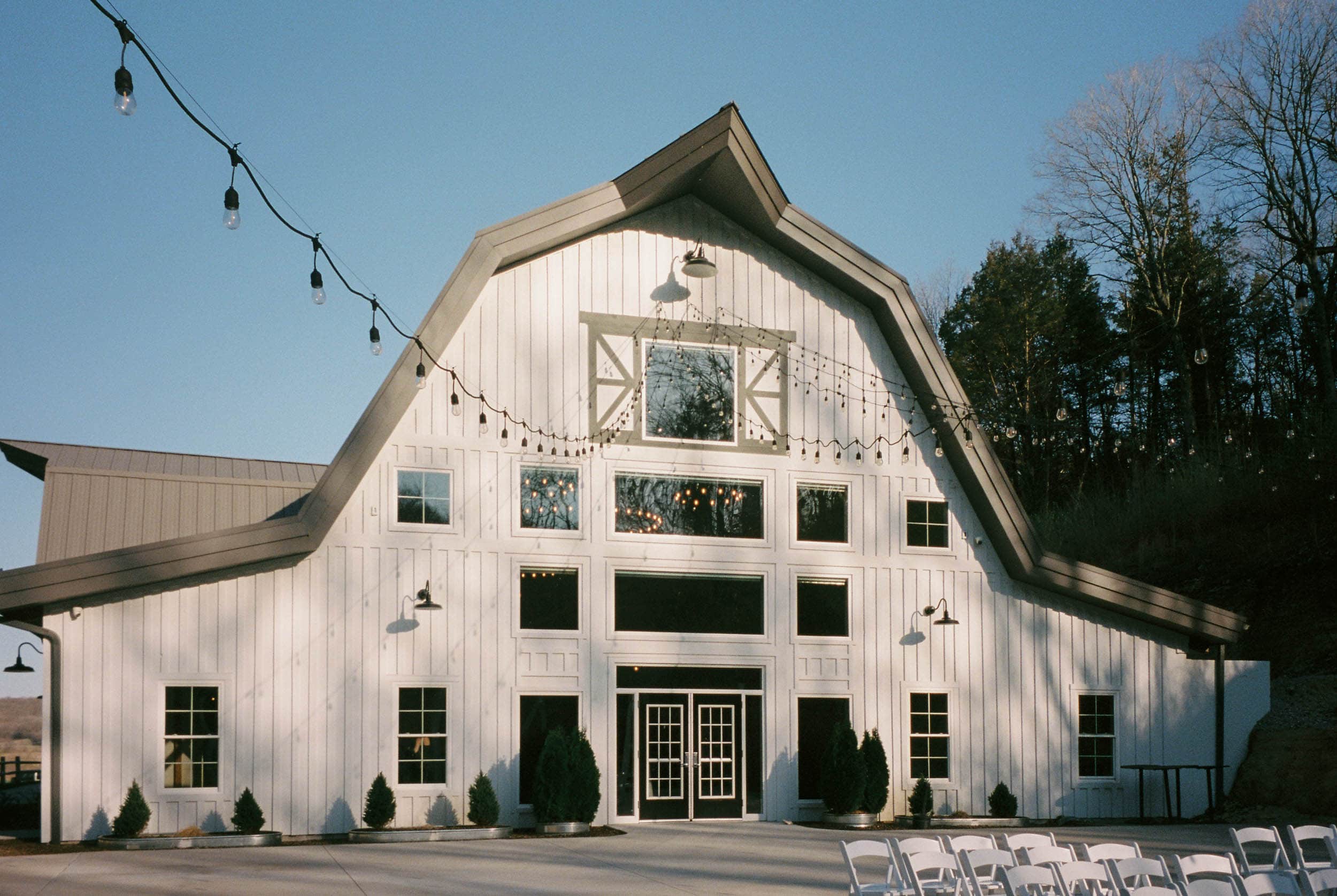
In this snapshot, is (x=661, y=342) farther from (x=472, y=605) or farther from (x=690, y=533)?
(x=472, y=605)

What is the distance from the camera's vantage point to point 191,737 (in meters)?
15.4

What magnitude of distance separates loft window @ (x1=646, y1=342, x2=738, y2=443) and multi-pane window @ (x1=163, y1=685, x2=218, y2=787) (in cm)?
643

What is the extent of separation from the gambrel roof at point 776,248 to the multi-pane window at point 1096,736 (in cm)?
137

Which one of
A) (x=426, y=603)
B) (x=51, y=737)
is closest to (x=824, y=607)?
(x=426, y=603)

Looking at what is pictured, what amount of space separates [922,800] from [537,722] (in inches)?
202

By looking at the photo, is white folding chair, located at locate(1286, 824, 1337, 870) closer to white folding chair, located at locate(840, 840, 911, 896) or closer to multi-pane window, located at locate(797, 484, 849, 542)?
white folding chair, located at locate(840, 840, 911, 896)

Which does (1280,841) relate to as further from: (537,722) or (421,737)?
(421,737)

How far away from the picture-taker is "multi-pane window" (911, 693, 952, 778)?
60.6ft

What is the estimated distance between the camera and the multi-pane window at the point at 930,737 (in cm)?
1848

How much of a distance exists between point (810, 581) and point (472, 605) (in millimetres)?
4658

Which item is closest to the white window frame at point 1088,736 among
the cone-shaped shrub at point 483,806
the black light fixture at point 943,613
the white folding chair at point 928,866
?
the black light fixture at point 943,613

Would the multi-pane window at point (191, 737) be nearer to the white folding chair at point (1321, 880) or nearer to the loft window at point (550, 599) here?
the loft window at point (550, 599)

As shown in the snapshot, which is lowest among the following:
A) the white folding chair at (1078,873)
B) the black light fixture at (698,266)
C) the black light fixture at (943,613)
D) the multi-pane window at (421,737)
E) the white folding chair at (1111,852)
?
the multi-pane window at (421,737)

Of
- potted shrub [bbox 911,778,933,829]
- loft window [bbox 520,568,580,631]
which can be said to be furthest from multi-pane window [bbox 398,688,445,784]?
potted shrub [bbox 911,778,933,829]
